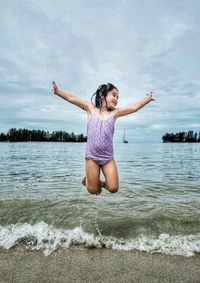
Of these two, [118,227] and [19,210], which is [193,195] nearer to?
[118,227]

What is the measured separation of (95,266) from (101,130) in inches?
104

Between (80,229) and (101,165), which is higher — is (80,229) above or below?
below

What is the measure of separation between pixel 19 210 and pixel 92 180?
327 cm

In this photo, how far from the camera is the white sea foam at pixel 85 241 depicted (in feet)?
14.4

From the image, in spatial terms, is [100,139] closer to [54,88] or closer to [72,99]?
[72,99]

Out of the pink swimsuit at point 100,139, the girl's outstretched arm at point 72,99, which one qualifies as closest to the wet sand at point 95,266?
the pink swimsuit at point 100,139

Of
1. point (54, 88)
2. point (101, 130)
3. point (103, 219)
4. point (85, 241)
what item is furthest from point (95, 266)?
point (54, 88)

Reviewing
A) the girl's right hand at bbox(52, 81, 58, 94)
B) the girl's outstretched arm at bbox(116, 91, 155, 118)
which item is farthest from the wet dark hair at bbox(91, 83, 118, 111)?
the girl's right hand at bbox(52, 81, 58, 94)

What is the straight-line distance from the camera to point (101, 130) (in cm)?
473

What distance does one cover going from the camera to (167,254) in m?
4.15

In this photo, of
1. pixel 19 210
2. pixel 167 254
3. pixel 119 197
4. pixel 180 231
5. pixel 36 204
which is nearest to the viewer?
pixel 167 254

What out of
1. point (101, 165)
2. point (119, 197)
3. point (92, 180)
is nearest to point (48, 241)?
point (92, 180)

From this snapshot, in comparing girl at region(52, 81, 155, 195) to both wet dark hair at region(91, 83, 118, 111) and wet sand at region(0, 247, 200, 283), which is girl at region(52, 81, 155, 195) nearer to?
wet dark hair at region(91, 83, 118, 111)

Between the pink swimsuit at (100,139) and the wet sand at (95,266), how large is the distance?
6.34 ft
